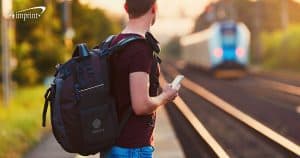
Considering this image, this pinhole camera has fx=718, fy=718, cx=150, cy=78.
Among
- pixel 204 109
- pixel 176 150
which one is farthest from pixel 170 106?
pixel 176 150

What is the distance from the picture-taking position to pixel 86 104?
12.3 feet

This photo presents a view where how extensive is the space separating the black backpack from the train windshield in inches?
1364

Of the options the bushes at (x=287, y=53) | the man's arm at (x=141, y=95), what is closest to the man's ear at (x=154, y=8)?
the man's arm at (x=141, y=95)

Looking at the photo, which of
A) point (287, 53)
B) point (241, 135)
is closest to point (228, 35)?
point (287, 53)

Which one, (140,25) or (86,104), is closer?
(86,104)

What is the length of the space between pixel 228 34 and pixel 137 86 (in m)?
34.8

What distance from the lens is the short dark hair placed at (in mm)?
3943

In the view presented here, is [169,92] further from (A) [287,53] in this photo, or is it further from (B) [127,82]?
(A) [287,53]

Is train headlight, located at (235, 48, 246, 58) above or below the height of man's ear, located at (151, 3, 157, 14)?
below

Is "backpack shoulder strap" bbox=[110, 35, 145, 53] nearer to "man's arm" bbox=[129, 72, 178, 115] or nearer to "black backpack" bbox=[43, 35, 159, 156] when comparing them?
"black backpack" bbox=[43, 35, 159, 156]

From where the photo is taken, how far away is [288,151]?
34.9ft

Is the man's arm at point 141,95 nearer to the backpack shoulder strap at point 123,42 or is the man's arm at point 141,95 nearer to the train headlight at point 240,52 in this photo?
the backpack shoulder strap at point 123,42

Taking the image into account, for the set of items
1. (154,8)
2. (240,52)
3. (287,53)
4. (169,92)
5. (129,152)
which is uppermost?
(154,8)

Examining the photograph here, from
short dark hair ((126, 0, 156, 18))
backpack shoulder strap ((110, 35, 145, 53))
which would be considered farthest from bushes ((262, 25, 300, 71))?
backpack shoulder strap ((110, 35, 145, 53))
